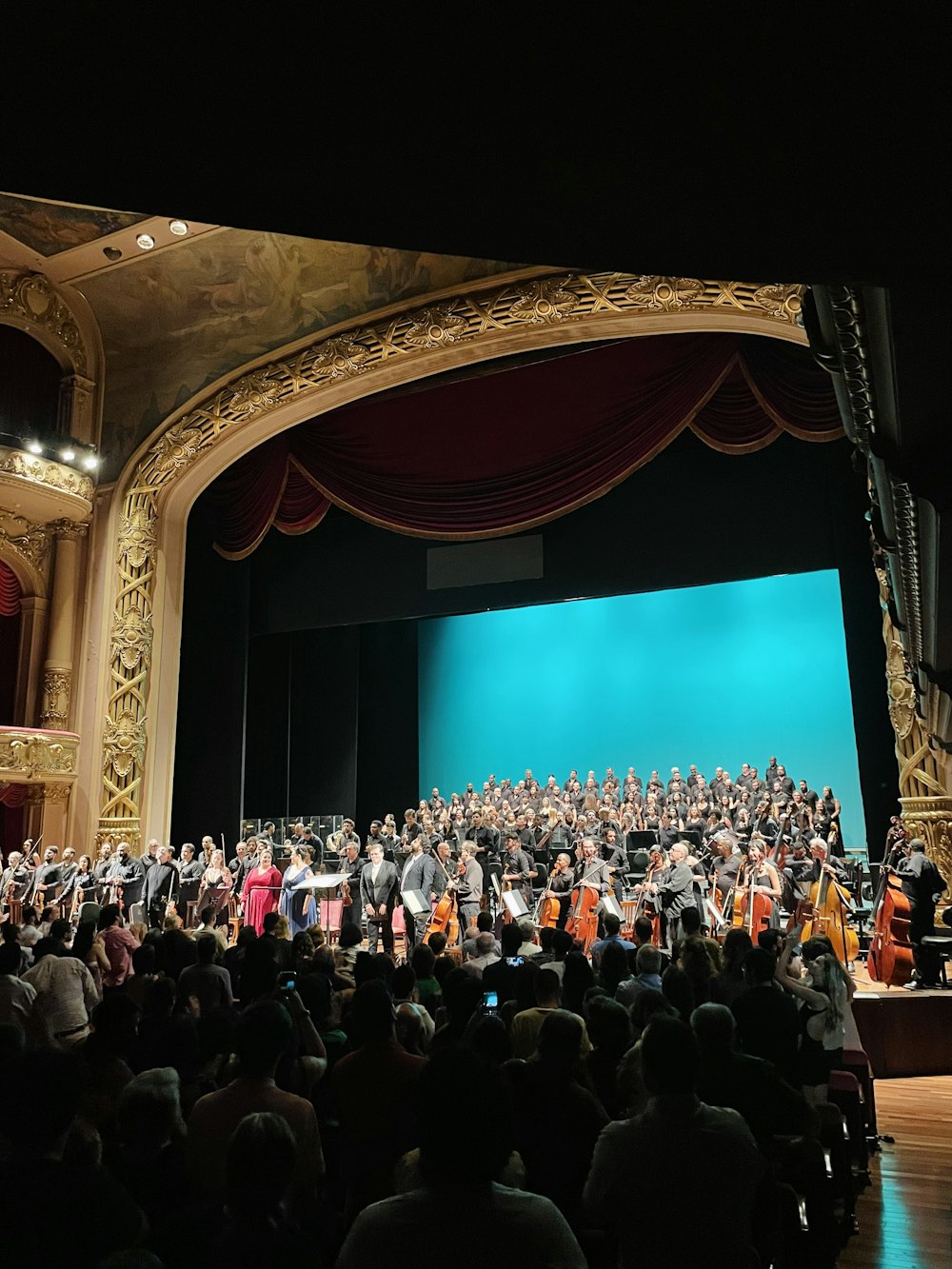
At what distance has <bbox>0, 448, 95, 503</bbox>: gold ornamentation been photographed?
40.5ft

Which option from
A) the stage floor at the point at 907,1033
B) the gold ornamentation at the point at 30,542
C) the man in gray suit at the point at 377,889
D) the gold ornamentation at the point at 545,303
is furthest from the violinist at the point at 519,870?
the gold ornamentation at the point at 30,542

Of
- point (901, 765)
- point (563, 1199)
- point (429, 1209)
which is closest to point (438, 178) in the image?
point (429, 1209)

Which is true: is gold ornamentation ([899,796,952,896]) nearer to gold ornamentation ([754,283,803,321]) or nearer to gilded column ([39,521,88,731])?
gold ornamentation ([754,283,803,321])

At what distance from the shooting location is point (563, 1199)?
7.58ft

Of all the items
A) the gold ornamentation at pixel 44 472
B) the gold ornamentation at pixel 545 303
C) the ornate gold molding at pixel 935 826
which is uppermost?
the gold ornamentation at pixel 545 303

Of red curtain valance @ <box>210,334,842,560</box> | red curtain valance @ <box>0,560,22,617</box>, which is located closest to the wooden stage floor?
red curtain valance @ <box>210,334,842,560</box>

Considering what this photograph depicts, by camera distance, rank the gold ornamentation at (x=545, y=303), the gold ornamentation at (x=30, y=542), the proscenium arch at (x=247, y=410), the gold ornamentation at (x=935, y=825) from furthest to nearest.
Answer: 1. the gold ornamentation at (x=30, y=542)
2. the gold ornamentation at (x=545, y=303)
3. the proscenium arch at (x=247, y=410)
4. the gold ornamentation at (x=935, y=825)

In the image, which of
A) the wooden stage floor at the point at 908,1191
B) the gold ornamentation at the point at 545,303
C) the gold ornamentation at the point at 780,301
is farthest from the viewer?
the gold ornamentation at the point at 545,303

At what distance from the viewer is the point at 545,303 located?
37.0ft

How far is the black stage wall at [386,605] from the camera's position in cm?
1103

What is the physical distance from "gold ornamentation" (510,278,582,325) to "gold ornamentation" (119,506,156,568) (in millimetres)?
5733

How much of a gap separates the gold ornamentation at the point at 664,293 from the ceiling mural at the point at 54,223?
594 cm

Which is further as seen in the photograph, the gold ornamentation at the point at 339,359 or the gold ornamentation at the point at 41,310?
the gold ornamentation at the point at 41,310

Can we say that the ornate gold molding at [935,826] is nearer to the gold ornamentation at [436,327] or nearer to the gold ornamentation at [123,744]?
the gold ornamentation at [436,327]
